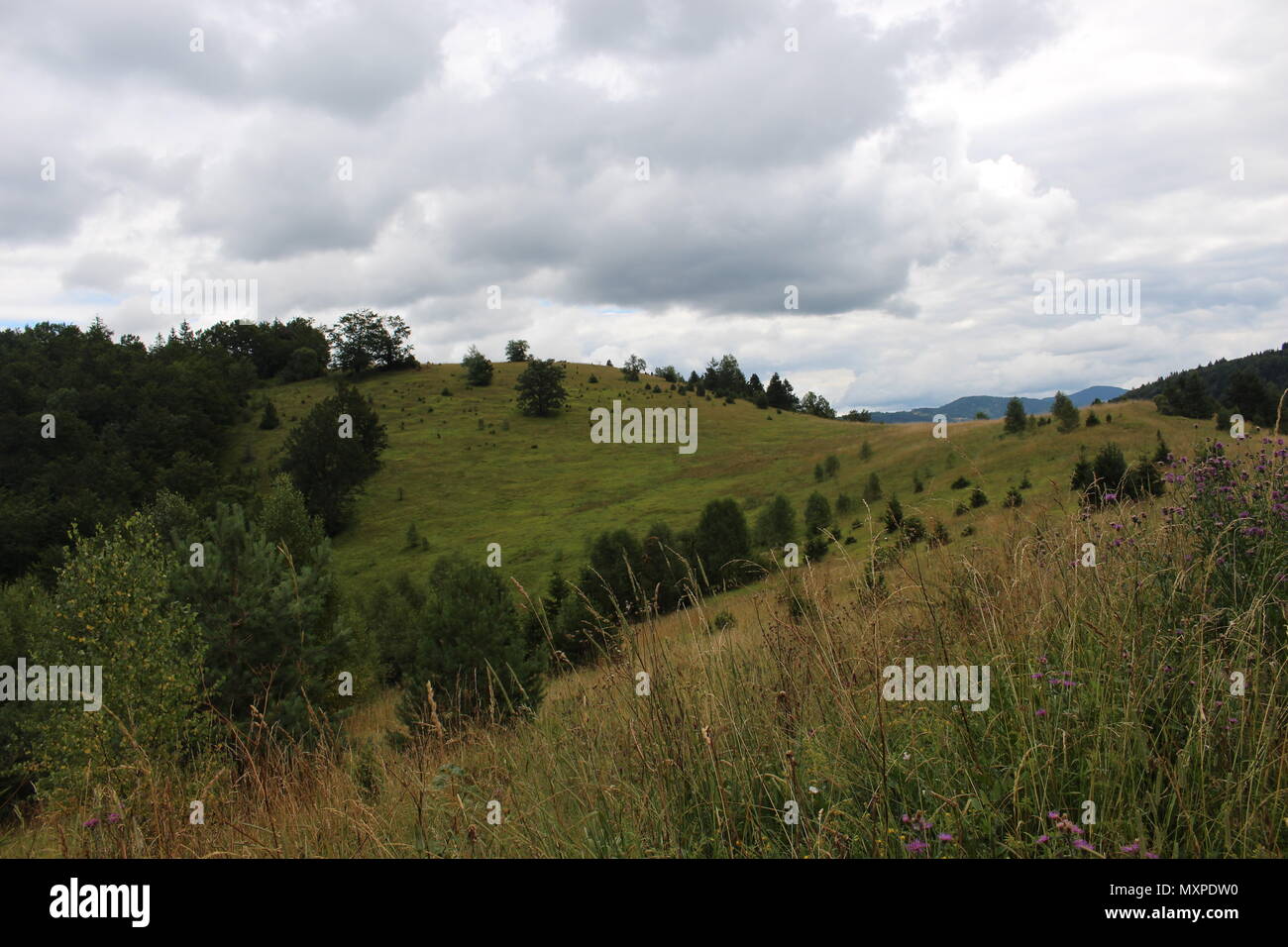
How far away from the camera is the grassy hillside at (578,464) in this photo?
148 ft

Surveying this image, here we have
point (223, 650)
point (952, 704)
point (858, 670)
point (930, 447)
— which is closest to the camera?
point (952, 704)

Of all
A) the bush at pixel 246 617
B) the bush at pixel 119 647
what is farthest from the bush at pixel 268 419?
the bush at pixel 119 647

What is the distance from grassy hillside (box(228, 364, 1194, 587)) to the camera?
45156 mm

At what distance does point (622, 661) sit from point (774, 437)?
76.1 meters

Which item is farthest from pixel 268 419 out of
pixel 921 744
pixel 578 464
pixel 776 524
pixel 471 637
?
pixel 921 744

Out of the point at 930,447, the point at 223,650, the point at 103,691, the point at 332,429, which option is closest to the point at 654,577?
the point at 223,650

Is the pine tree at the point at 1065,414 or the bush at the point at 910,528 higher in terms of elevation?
the pine tree at the point at 1065,414

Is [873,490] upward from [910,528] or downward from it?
downward

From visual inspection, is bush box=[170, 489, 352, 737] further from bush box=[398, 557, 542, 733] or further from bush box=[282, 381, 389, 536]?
bush box=[282, 381, 389, 536]

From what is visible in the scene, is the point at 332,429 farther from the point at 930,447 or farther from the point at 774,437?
the point at 930,447

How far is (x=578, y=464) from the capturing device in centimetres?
7475

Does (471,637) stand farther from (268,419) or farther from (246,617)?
(268,419)

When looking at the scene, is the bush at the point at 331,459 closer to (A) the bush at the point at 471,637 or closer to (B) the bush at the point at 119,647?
(B) the bush at the point at 119,647
